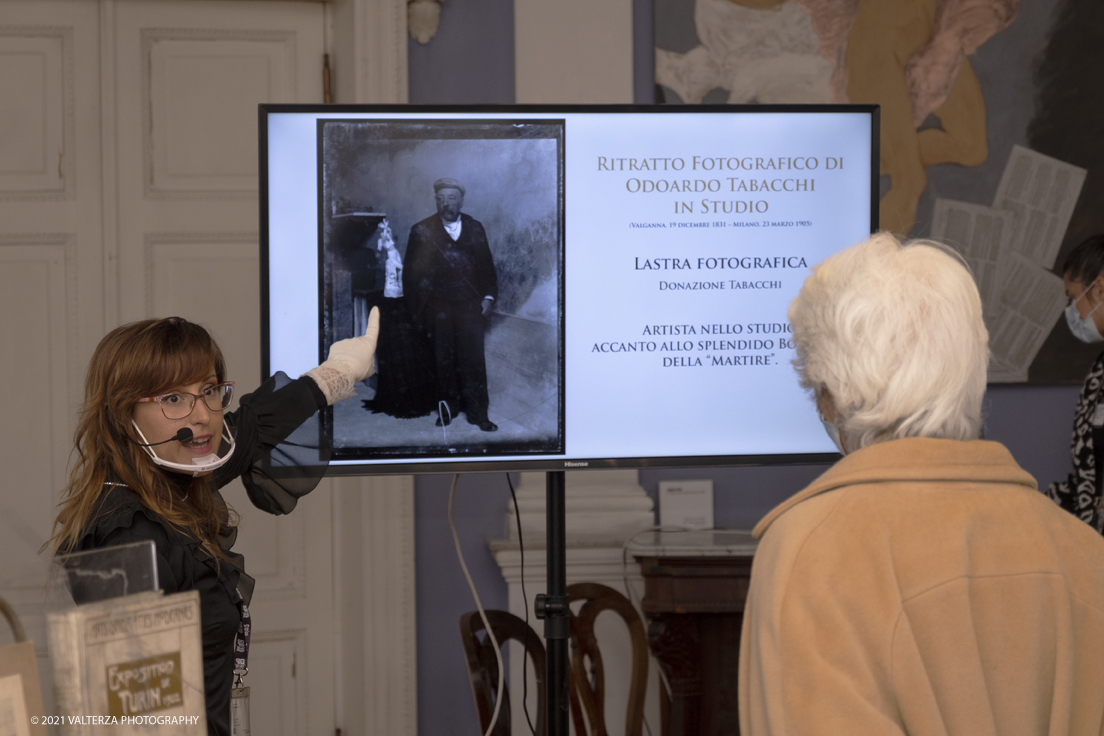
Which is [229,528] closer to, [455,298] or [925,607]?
[455,298]

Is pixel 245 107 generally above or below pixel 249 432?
above

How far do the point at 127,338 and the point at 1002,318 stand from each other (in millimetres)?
2880

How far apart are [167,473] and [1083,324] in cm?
282

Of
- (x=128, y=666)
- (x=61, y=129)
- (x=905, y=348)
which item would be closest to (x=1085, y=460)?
(x=905, y=348)

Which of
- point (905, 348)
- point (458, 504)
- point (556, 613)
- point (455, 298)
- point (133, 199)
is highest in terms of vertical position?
point (133, 199)

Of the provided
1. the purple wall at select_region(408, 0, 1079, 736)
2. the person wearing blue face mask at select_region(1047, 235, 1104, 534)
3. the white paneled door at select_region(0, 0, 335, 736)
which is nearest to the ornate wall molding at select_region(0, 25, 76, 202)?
the white paneled door at select_region(0, 0, 335, 736)

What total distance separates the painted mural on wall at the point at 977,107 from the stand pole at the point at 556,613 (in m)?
1.63

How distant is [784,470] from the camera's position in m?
3.25

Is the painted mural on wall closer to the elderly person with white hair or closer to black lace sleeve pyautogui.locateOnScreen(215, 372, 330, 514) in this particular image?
black lace sleeve pyautogui.locateOnScreen(215, 372, 330, 514)

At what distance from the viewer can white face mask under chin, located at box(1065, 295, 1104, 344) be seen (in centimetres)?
305

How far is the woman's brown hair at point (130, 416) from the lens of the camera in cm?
151

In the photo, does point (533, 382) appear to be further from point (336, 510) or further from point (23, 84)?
point (23, 84)

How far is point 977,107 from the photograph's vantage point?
3.26m

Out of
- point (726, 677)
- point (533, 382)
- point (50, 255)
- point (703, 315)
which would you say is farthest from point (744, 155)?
point (50, 255)
